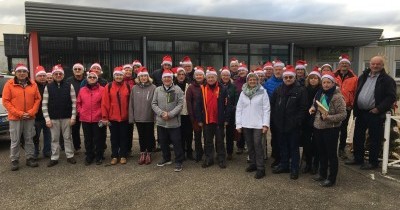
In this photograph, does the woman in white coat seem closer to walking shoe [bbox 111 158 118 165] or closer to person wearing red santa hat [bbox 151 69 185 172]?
person wearing red santa hat [bbox 151 69 185 172]

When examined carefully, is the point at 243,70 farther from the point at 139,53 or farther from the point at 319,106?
the point at 139,53

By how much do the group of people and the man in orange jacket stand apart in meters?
0.02

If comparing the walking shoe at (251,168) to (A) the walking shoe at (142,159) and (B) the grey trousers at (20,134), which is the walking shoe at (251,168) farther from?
(B) the grey trousers at (20,134)

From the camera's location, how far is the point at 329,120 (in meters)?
4.89

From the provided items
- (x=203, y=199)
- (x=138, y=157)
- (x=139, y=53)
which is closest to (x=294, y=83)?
(x=203, y=199)

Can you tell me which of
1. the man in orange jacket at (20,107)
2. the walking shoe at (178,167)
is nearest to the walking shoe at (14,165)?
the man in orange jacket at (20,107)

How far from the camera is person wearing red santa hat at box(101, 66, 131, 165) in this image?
20.4ft

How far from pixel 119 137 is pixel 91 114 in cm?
68

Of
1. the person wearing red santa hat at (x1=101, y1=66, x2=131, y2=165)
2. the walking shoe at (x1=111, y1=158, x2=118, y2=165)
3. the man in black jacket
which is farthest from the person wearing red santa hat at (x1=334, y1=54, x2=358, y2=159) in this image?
the walking shoe at (x1=111, y1=158, x2=118, y2=165)

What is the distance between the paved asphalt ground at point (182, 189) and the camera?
4.45m

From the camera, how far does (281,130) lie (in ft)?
18.1

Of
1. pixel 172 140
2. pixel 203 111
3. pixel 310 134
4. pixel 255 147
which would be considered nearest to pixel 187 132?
pixel 172 140

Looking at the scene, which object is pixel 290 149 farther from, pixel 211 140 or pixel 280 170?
pixel 211 140

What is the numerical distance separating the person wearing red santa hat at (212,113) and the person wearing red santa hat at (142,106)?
36.1 inches
